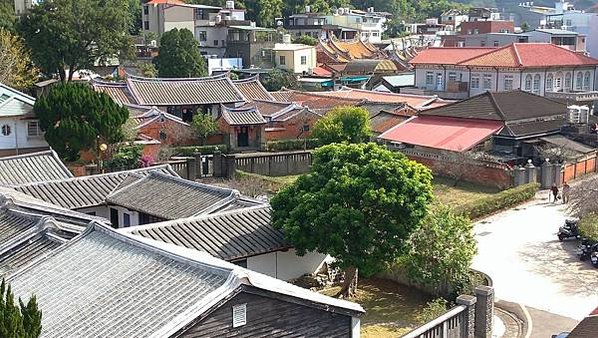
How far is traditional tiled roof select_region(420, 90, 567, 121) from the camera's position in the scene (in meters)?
36.1

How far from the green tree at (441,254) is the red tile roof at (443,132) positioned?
52.0ft

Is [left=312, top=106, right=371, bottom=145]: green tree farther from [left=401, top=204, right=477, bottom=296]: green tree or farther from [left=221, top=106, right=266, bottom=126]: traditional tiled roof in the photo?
[left=401, top=204, right=477, bottom=296]: green tree

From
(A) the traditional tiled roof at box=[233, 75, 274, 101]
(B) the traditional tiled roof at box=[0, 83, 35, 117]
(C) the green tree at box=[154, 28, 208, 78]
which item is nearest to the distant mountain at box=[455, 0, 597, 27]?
(C) the green tree at box=[154, 28, 208, 78]

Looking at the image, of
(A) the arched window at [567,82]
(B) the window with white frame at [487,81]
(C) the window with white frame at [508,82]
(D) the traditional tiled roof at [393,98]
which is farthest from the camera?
(A) the arched window at [567,82]

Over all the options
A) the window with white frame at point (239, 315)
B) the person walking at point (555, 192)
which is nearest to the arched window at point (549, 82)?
the person walking at point (555, 192)

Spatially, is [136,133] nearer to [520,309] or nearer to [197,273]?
[520,309]

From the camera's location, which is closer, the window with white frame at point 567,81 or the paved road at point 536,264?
the paved road at point 536,264

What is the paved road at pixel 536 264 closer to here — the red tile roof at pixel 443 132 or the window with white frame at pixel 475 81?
the red tile roof at pixel 443 132

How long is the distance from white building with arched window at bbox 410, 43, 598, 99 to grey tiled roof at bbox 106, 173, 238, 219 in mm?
31238

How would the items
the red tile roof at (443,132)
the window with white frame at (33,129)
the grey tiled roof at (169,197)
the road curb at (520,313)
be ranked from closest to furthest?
the road curb at (520,313) → the grey tiled roof at (169,197) → the window with white frame at (33,129) → the red tile roof at (443,132)

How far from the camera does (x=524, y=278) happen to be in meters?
20.6

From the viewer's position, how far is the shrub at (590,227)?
22.1m

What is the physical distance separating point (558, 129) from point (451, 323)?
2407 cm

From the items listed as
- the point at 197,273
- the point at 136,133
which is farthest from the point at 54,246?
the point at 136,133
